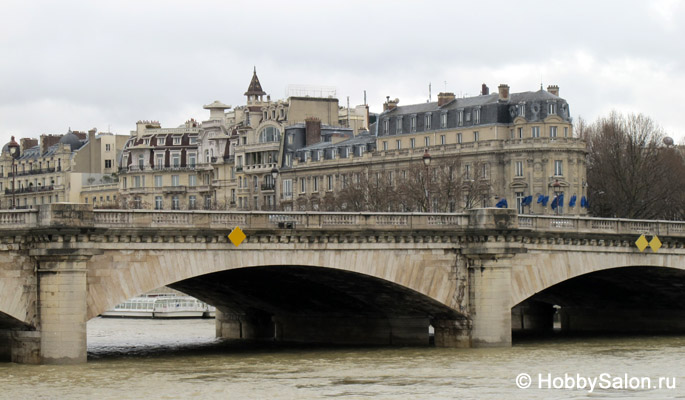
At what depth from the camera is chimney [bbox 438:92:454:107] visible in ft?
382

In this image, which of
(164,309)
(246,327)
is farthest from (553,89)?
(246,327)

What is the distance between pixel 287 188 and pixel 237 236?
7519cm

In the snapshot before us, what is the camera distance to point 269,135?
133m

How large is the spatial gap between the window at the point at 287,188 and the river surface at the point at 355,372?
205 feet

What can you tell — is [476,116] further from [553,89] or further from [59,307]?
[59,307]

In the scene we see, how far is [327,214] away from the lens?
2226 inches

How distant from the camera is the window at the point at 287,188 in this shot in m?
128

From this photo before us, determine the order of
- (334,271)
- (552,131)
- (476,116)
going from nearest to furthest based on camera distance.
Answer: (334,271) → (552,131) → (476,116)

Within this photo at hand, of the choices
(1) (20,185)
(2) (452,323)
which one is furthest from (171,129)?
(2) (452,323)

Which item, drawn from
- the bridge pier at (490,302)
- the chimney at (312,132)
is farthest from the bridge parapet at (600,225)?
the chimney at (312,132)

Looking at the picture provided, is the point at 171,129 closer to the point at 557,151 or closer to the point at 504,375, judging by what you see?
the point at 557,151

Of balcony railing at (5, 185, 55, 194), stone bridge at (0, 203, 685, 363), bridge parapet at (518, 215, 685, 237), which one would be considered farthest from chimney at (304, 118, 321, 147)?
bridge parapet at (518, 215, 685, 237)

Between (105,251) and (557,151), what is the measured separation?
62.9m

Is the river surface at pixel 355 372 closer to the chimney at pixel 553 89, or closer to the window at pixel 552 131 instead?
the window at pixel 552 131
